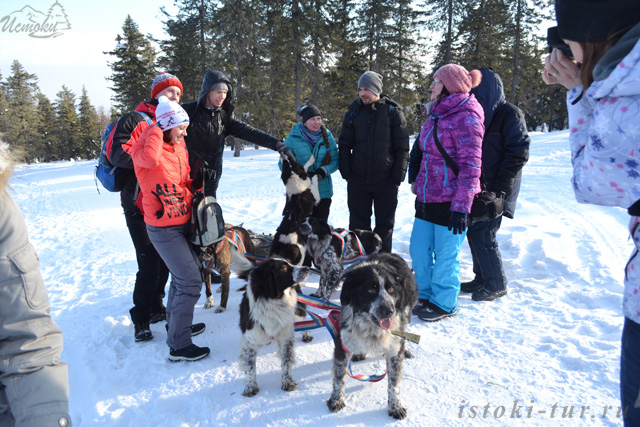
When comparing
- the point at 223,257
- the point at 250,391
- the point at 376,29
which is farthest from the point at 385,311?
the point at 376,29

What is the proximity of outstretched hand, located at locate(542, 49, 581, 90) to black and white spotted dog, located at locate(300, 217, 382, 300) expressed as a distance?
3.42m

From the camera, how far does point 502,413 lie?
8.55 ft

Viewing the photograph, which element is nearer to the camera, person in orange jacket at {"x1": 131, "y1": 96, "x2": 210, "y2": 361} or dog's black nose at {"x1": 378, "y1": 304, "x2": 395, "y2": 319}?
dog's black nose at {"x1": 378, "y1": 304, "x2": 395, "y2": 319}

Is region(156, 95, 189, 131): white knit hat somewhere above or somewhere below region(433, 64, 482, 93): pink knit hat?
below

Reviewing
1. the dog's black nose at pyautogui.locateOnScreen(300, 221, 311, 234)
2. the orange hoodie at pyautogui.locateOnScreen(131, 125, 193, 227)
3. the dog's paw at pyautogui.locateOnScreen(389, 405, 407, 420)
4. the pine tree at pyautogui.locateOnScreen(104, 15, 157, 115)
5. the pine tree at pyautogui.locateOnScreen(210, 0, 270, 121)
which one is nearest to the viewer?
the dog's paw at pyautogui.locateOnScreen(389, 405, 407, 420)

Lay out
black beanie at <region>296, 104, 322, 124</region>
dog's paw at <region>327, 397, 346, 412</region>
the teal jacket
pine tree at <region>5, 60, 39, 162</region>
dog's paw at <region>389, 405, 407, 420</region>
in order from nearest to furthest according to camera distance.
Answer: dog's paw at <region>389, 405, 407, 420</region>, dog's paw at <region>327, 397, 346, 412</region>, black beanie at <region>296, 104, 322, 124</region>, the teal jacket, pine tree at <region>5, 60, 39, 162</region>

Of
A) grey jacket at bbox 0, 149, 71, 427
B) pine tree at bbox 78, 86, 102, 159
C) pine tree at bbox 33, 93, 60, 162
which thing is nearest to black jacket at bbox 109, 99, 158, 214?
grey jacket at bbox 0, 149, 71, 427

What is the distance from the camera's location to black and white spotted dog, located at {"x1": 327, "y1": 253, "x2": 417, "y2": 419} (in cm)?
269

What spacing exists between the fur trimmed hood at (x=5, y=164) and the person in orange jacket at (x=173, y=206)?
1.62 metres

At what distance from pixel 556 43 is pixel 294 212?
141 inches

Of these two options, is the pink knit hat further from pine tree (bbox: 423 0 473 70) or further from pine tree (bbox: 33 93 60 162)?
pine tree (bbox: 33 93 60 162)

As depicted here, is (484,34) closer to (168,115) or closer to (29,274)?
(168,115)

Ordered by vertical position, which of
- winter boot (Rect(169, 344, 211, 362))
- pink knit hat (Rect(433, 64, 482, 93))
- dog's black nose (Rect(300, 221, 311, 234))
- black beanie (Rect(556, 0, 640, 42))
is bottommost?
winter boot (Rect(169, 344, 211, 362))

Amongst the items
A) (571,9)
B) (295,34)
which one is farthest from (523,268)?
(295,34)
